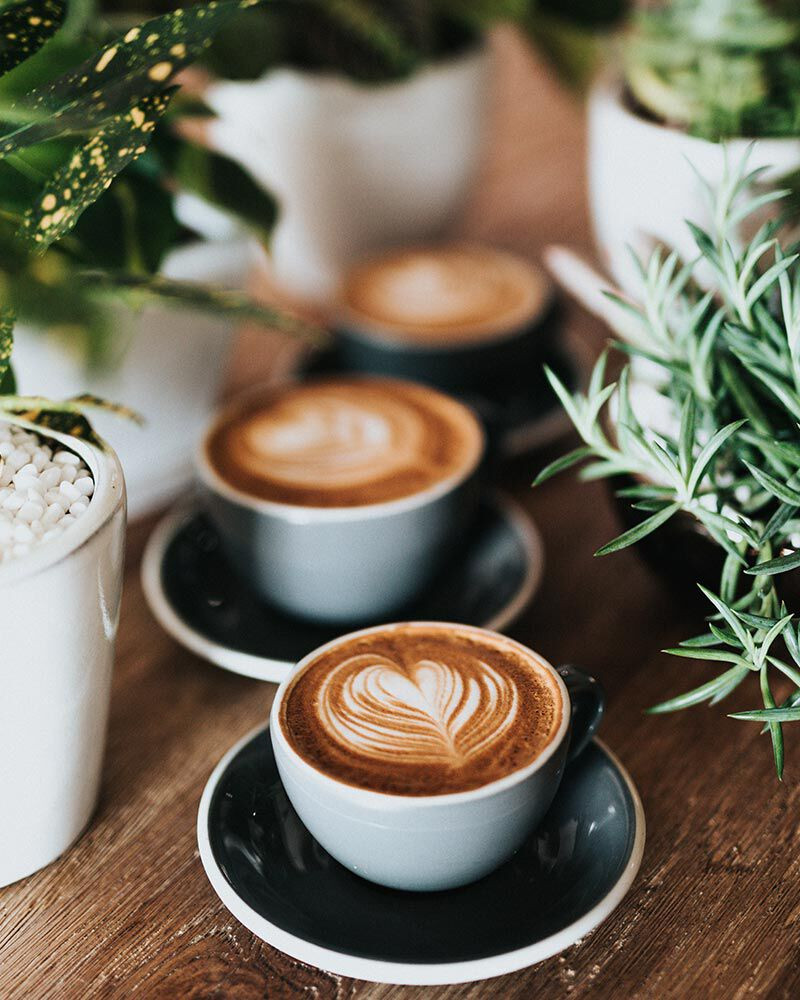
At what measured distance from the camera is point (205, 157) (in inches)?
26.0

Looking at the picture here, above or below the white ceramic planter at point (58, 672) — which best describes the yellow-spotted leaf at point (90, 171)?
above

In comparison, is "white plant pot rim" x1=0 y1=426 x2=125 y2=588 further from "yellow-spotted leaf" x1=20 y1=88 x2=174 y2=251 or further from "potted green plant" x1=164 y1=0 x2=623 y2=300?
"potted green plant" x1=164 y1=0 x2=623 y2=300

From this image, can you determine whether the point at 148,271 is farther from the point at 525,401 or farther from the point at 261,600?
the point at 525,401

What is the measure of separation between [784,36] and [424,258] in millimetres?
323

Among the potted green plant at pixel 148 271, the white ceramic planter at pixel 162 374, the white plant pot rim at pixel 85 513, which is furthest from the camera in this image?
the white ceramic planter at pixel 162 374

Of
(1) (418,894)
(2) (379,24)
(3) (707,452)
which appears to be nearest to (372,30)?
(2) (379,24)

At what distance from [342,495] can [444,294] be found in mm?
306

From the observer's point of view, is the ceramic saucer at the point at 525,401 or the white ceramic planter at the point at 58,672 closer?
the white ceramic planter at the point at 58,672

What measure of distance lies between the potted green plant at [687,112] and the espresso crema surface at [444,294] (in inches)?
4.0

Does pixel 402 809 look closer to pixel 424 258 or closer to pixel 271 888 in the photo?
pixel 271 888

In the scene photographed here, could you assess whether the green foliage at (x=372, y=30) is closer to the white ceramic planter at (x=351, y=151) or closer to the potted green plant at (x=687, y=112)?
the white ceramic planter at (x=351, y=151)

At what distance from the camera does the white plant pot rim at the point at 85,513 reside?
1.30ft

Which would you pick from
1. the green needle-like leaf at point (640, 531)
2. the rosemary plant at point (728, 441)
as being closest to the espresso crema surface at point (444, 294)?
the rosemary plant at point (728, 441)

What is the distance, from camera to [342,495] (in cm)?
60
